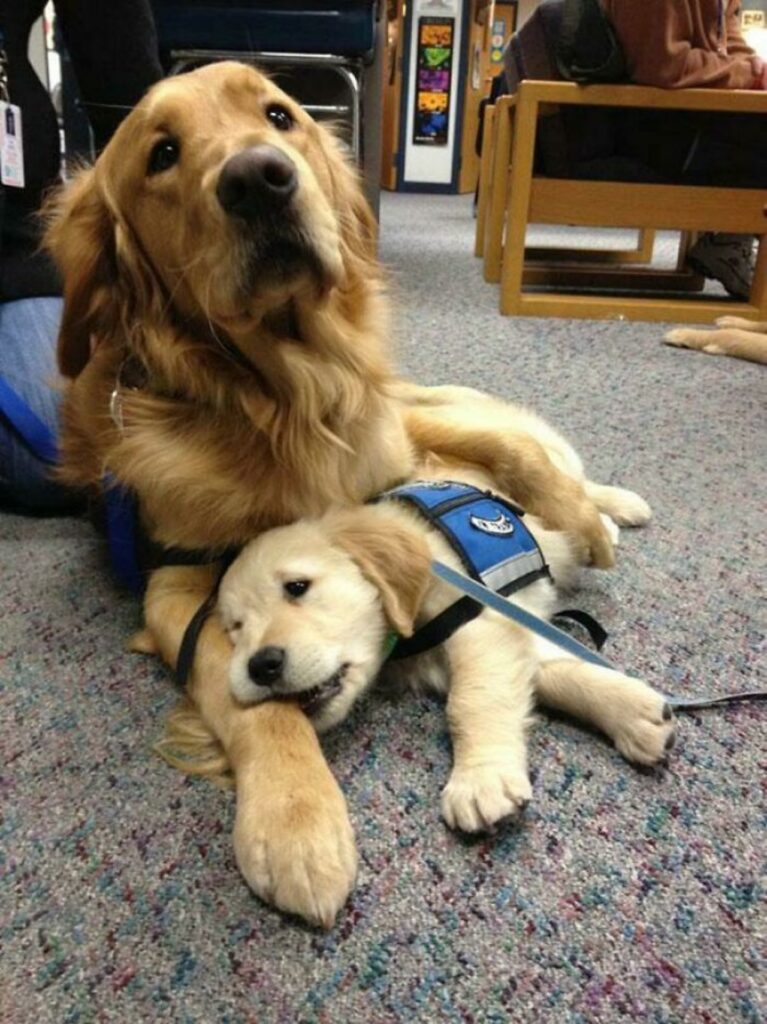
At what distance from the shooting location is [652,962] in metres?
0.57

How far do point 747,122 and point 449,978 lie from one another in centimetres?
265

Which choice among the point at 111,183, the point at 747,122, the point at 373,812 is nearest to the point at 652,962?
the point at 373,812

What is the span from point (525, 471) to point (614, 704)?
1.39 ft

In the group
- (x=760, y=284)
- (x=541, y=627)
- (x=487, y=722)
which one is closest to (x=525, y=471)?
(x=541, y=627)

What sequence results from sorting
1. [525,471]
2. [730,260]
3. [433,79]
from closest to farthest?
[525,471] < [730,260] < [433,79]

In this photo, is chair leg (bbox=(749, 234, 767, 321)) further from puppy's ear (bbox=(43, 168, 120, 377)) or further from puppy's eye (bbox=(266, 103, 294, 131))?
puppy's ear (bbox=(43, 168, 120, 377))

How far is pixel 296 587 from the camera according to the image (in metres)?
0.80

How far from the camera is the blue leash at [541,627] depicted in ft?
2.70

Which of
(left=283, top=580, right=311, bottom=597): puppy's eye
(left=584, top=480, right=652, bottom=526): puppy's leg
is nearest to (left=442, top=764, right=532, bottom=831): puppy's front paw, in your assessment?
(left=283, top=580, right=311, bottom=597): puppy's eye

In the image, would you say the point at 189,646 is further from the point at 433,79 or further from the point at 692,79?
the point at 433,79

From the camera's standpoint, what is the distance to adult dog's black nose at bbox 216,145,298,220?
787mm

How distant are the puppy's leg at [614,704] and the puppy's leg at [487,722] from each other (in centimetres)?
3

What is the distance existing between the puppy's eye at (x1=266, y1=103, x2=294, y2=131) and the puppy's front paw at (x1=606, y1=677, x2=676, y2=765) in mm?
705

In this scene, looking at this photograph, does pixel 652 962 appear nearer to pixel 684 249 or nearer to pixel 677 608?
pixel 677 608
